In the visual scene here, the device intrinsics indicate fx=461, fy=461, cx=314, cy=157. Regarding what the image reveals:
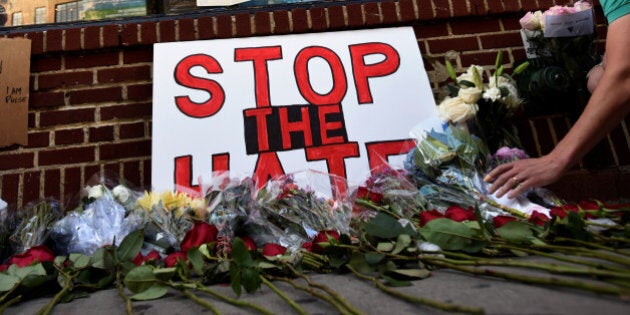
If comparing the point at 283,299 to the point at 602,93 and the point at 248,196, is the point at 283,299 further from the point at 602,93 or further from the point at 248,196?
the point at 602,93

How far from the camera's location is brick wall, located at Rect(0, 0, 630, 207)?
2117mm

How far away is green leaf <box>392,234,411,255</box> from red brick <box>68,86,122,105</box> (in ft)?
5.74

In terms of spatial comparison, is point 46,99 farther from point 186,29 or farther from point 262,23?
point 262,23

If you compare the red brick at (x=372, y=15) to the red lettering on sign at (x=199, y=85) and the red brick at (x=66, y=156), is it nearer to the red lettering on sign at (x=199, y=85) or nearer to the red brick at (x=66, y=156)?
the red lettering on sign at (x=199, y=85)

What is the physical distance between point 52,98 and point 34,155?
290 millimetres

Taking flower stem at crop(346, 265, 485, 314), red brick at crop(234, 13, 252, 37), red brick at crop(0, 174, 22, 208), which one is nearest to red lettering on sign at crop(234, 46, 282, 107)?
red brick at crop(234, 13, 252, 37)

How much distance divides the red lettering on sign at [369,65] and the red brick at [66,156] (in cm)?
129

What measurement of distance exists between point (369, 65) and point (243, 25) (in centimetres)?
66

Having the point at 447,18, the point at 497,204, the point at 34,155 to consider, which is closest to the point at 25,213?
the point at 34,155

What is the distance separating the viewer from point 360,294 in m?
0.77

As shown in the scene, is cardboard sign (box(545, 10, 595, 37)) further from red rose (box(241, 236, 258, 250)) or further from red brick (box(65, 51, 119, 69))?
red brick (box(65, 51, 119, 69))

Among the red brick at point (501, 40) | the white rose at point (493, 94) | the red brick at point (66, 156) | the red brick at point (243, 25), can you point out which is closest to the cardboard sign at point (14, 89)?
the red brick at point (66, 156)

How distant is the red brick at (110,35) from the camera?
2252mm

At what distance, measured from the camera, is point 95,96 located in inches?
88.1
